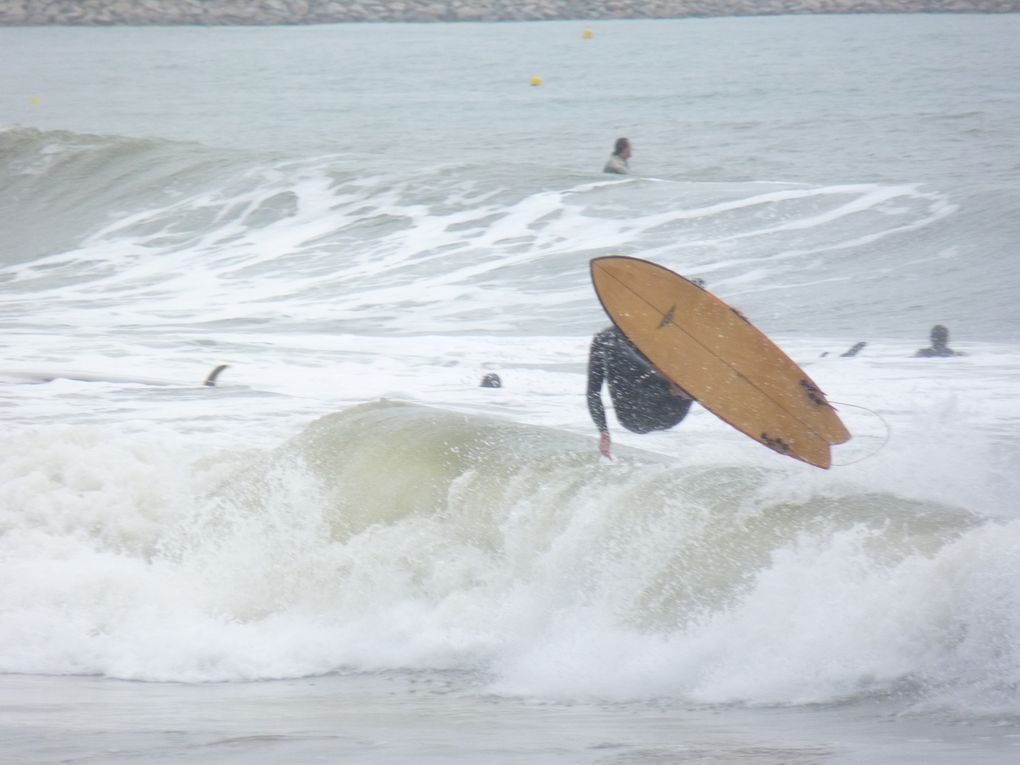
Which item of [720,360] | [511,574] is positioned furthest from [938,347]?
[511,574]

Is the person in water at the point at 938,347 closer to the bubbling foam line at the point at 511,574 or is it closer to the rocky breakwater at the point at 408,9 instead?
the bubbling foam line at the point at 511,574

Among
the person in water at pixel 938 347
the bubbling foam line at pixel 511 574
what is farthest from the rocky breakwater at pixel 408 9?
the bubbling foam line at pixel 511 574

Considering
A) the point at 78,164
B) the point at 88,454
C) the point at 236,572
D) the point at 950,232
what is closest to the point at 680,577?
the point at 236,572

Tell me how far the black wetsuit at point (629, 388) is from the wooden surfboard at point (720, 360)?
94mm

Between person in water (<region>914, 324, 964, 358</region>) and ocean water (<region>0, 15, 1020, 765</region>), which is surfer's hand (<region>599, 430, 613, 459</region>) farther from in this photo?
person in water (<region>914, 324, 964, 358</region>)

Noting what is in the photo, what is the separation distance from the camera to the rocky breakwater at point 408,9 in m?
58.8

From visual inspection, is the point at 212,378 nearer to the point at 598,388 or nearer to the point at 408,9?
the point at 598,388

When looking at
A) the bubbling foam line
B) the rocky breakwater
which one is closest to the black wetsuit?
the bubbling foam line

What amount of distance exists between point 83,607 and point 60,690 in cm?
111

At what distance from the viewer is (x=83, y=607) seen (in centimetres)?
605

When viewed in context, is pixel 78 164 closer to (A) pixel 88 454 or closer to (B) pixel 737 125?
(B) pixel 737 125

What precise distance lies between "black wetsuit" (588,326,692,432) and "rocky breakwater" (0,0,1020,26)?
56.4 m

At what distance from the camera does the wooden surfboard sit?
247 inches

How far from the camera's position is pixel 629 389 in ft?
21.9
